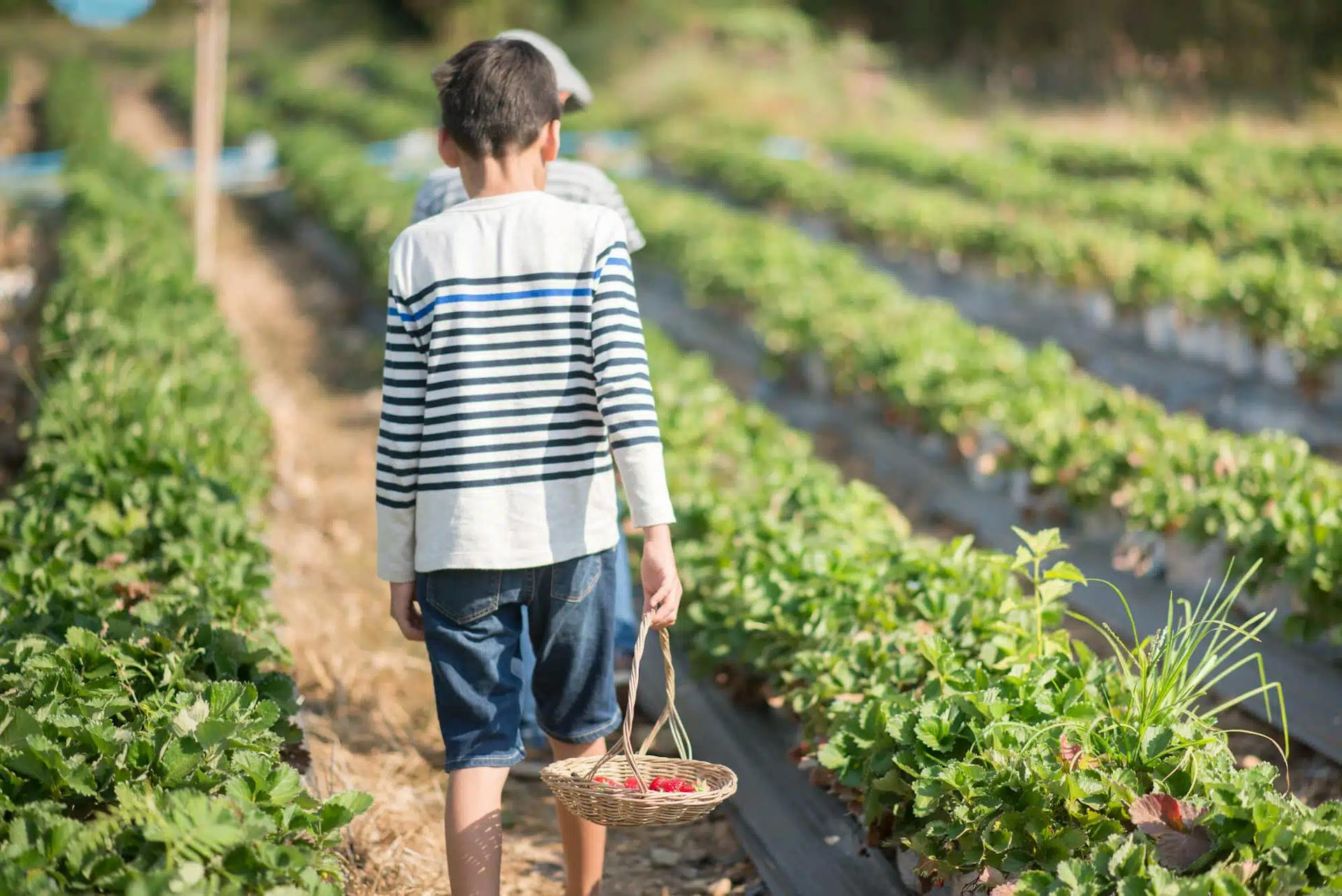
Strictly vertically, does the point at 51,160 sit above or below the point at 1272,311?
above

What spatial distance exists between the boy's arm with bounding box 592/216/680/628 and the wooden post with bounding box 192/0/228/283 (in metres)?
6.57

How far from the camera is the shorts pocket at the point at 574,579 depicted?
2.43 m

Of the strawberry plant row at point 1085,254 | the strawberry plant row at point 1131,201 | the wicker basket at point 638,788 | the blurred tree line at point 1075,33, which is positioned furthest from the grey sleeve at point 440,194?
the blurred tree line at point 1075,33

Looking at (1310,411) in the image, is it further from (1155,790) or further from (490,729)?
(490,729)

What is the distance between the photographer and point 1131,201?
36.2 ft

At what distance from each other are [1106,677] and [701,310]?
7101 millimetres

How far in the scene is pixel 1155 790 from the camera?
231 cm

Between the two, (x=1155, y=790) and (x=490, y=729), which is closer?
(x=1155, y=790)

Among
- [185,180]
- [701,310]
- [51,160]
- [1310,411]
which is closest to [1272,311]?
[1310,411]

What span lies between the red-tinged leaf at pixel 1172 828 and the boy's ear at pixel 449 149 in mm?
1734

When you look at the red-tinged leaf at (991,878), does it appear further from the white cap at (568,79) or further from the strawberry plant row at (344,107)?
the strawberry plant row at (344,107)

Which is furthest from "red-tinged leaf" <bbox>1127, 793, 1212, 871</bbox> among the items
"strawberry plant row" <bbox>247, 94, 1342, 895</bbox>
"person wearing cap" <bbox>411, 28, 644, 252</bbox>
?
"person wearing cap" <bbox>411, 28, 644, 252</bbox>

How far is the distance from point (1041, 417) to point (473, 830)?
3.71m

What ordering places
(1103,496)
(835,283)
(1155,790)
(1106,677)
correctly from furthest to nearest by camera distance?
1. (835,283)
2. (1103,496)
3. (1106,677)
4. (1155,790)
